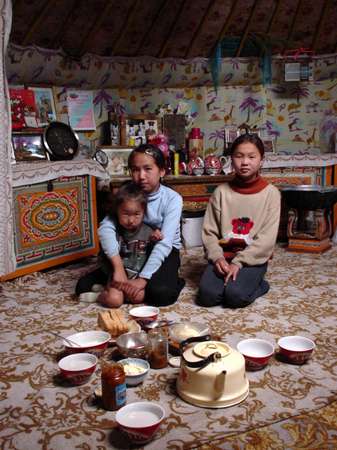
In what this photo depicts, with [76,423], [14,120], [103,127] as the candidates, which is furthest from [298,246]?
[76,423]

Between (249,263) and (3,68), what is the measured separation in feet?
5.50

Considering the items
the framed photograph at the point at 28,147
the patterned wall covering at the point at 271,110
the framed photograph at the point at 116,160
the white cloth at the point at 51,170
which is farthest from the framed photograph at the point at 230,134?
the framed photograph at the point at 28,147

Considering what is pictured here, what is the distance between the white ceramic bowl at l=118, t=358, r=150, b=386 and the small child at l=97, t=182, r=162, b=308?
2.54 ft

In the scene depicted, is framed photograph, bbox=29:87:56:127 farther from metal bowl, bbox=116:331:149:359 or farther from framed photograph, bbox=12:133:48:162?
metal bowl, bbox=116:331:149:359

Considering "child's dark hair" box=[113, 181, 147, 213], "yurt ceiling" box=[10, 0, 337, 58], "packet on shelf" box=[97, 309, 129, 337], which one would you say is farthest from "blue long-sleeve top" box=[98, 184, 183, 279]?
"yurt ceiling" box=[10, 0, 337, 58]

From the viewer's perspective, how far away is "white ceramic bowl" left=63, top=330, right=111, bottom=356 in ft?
6.24

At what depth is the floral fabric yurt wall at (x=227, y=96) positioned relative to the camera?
4227mm

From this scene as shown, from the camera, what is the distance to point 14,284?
10.0ft

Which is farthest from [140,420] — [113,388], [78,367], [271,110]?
[271,110]

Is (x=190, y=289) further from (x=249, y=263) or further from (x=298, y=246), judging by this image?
(x=298, y=246)

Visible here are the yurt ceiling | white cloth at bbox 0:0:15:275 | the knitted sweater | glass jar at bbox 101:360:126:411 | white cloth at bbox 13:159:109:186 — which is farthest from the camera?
the yurt ceiling

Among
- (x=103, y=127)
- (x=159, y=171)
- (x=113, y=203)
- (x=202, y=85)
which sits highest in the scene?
(x=202, y=85)

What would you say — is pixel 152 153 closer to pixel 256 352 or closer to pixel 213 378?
pixel 256 352

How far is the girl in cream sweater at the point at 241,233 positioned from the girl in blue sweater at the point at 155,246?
0.20 metres
